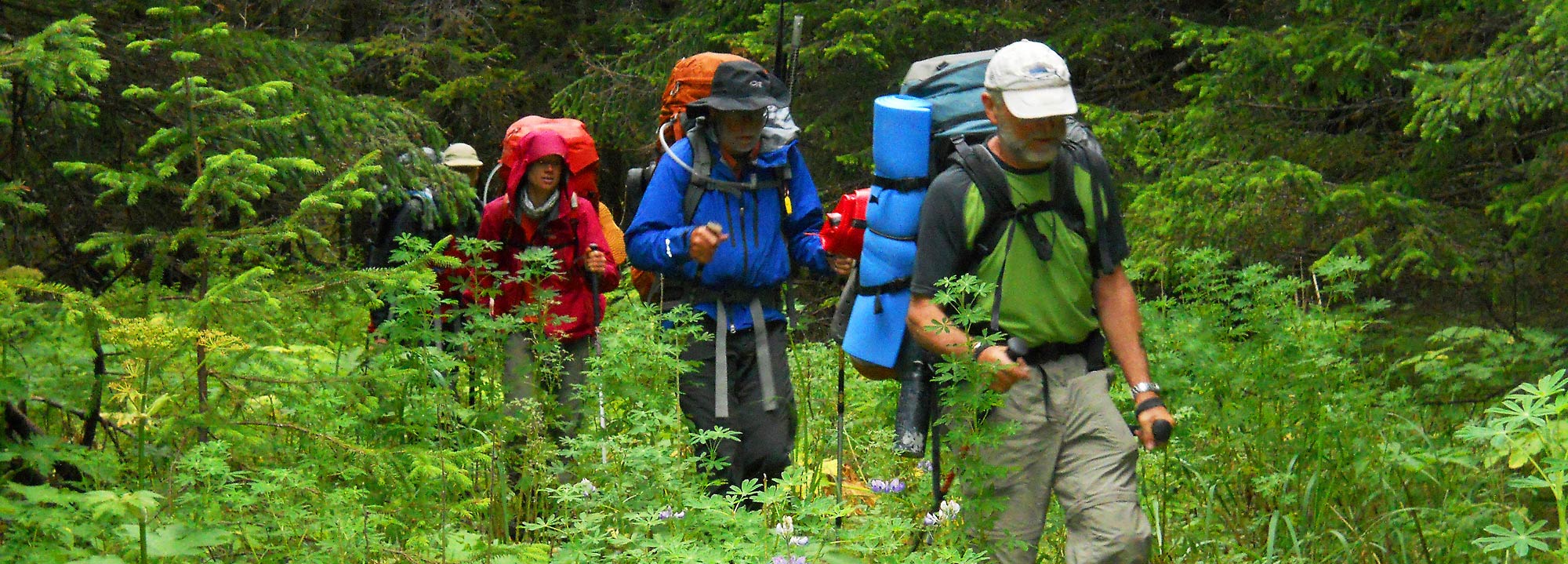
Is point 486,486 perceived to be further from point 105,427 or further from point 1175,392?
point 1175,392

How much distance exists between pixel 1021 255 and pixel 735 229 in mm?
1796

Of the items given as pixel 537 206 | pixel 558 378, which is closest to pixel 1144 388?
pixel 558 378

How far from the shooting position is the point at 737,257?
5.55 metres

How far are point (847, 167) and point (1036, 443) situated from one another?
9.59 meters

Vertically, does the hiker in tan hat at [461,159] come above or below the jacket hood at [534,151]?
below

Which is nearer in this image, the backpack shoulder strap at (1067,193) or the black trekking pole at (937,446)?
the black trekking pole at (937,446)

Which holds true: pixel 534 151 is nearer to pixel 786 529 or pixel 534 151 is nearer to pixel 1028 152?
pixel 1028 152

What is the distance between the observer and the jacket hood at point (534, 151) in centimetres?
644

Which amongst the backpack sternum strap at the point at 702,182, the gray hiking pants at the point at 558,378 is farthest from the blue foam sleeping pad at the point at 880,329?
the gray hiking pants at the point at 558,378

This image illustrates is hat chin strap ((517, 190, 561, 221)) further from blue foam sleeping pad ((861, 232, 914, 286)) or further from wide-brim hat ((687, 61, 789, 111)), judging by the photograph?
blue foam sleeping pad ((861, 232, 914, 286))

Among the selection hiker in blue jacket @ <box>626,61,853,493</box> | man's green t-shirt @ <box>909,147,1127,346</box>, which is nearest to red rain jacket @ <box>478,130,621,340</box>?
hiker in blue jacket @ <box>626,61,853,493</box>

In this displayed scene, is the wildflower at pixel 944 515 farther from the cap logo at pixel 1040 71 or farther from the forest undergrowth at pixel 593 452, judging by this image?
the cap logo at pixel 1040 71

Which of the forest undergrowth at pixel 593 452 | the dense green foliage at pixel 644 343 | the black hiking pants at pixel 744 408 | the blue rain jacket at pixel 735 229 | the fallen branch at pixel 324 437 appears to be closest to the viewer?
the forest undergrowth at pixel 593 452

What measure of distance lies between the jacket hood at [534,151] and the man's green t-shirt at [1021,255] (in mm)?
2774
